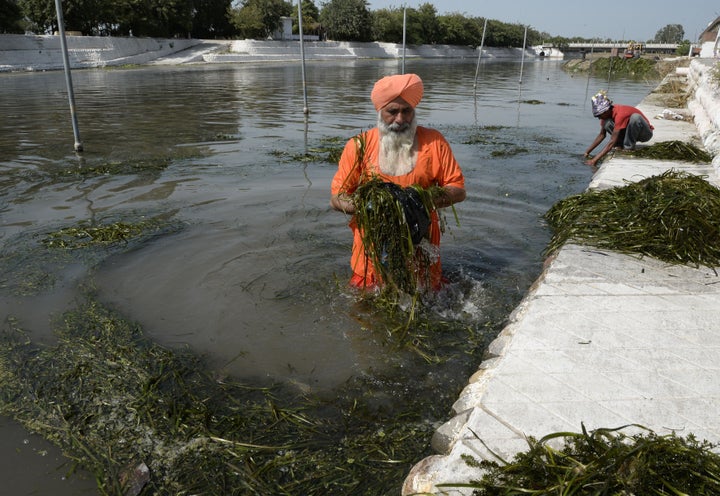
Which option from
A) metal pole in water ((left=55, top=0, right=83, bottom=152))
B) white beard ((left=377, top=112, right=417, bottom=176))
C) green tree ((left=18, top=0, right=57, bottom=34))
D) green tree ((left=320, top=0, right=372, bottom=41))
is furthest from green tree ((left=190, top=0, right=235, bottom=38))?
white beard ((left=377, top=112, right=417, bottom=176))

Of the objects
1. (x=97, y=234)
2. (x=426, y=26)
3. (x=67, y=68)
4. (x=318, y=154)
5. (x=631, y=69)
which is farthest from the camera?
(x=426, y=26)

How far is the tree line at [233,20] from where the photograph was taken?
54500 mm

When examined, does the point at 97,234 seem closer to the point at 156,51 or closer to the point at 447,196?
the point at 447,196

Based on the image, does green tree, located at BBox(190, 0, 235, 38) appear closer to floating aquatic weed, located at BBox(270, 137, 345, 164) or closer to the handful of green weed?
floating aquatic weed, located at BBox(270, 137, 345, 164)

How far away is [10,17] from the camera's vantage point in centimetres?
4850

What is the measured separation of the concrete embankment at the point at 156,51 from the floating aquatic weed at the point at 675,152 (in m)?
24.3

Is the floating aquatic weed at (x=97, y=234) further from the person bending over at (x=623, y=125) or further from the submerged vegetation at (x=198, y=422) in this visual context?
the person bending over at (x=623, y=125)

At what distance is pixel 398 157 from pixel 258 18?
3035 inches

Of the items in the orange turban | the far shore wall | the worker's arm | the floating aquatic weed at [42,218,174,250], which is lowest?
the floating aquatic weed at [42,218,174,250]

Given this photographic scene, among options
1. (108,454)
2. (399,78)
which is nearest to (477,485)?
(108,454)

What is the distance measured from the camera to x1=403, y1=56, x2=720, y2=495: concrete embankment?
95.5 inches

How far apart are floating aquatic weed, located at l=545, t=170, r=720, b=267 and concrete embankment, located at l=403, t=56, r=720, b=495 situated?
0.17 meters

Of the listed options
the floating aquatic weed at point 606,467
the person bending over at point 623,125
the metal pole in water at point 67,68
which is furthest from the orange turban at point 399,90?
the metal pole in water at point 67,68

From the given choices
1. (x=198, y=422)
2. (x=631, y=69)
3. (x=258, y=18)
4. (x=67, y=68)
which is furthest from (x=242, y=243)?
(x=258, y=18)
